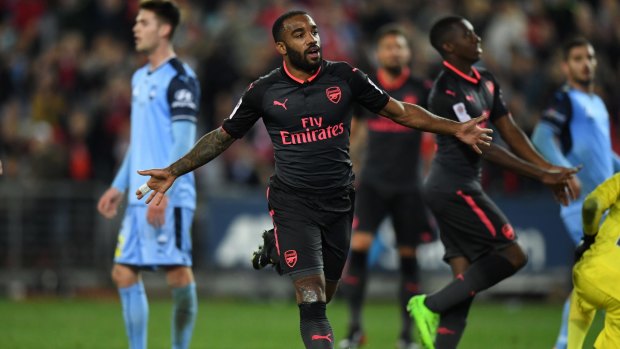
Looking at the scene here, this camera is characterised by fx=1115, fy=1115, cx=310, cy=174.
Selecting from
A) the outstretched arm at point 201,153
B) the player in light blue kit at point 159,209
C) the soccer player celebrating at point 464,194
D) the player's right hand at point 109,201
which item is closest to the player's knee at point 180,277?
the player in light blue kit at point 159,209

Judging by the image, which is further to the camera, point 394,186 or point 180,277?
point 394,186

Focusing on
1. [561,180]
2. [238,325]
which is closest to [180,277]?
[561,180]

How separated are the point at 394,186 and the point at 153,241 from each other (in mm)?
3516

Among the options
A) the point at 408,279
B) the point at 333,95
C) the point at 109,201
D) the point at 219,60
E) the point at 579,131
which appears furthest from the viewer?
the point at 219,60

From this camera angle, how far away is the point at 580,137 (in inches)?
401

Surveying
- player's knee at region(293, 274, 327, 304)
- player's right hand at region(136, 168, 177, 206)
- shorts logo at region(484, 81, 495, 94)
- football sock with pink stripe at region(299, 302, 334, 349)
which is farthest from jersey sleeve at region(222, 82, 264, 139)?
shorts logo at region(484, 81, 495, 94)

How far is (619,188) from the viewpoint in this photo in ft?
25.0

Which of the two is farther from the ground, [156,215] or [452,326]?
[156,215]

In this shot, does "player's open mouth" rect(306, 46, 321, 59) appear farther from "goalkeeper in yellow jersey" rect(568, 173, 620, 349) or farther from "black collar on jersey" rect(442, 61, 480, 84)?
"goalkeeper in yellow jersey" rect(568, 173, 620, 349)

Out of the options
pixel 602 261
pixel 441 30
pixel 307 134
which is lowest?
pixel 602 261

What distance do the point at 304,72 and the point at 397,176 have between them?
4.34 m

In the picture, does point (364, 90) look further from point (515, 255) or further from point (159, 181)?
point (515, 255)

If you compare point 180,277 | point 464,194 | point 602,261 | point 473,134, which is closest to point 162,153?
point 180,277

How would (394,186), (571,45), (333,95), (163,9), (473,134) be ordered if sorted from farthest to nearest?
(394,186)
(571,45)
(163,9)
(333,95)
(473,134)
